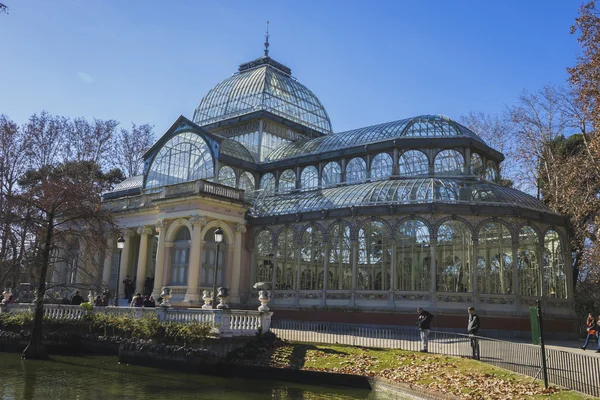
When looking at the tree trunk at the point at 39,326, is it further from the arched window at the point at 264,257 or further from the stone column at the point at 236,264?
the arched window at the point at 264,257

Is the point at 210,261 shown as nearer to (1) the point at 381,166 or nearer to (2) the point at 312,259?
(2) the point at 312,259

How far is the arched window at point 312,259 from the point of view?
28.8 meters

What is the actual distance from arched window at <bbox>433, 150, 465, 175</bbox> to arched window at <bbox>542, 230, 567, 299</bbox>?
5888 millimetres

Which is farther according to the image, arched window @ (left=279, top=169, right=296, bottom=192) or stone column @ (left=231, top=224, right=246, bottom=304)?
arched window @ (left=279, top=169, right=296, bottom=192)

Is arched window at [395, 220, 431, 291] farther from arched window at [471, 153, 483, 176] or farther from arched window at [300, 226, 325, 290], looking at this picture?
arched window at [471, 153, 483, 176]

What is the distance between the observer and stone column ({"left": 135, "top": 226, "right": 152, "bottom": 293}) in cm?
3247

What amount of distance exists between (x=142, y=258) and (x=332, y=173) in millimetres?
13055

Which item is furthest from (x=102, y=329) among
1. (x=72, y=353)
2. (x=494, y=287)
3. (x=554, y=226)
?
(x=554, y=226)

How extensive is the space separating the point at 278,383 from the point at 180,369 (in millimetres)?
4102

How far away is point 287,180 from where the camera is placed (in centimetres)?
3572

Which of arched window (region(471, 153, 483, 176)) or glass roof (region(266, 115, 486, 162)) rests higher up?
glass roof (region(266, 115, 486, 162))

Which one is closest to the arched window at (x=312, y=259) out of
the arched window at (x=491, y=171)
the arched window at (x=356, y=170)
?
the arched window at (x=356, y=170)

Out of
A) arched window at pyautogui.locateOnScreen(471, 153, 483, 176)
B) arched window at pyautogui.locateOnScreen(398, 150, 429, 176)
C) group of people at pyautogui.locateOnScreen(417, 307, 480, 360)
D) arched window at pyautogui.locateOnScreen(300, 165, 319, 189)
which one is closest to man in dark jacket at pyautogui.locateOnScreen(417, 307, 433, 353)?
group of people at pyautogui.locateOnScreen(417, 307, 480, 360)

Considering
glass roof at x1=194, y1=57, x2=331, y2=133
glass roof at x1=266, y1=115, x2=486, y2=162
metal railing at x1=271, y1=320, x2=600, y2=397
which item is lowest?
metal railing at x1=271, y1=320, x2=600, y2=397
